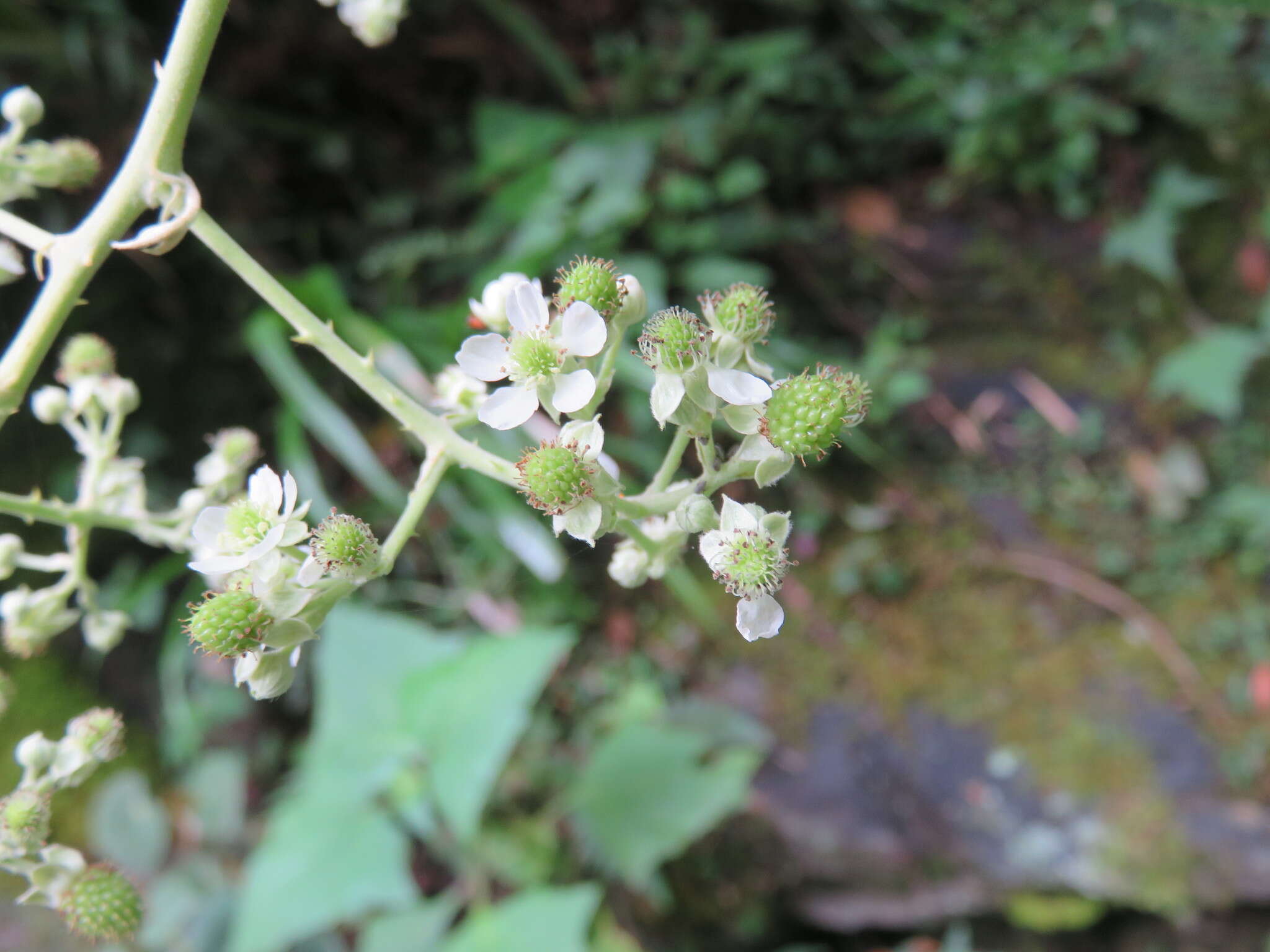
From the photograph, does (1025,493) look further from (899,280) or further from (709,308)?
(709,308)

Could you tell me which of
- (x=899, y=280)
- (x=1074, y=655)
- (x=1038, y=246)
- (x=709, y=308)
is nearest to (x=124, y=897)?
(x=709, y=308)

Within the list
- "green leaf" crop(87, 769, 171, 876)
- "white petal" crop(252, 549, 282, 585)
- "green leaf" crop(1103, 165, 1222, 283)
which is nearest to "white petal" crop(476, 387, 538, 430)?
"white petal" crop(252, 549, 282, 585)

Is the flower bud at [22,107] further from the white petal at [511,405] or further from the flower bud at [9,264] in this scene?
the white petal at [511,405]

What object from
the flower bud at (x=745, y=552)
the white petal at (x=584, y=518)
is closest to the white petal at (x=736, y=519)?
the flower bud at (x=745, y=552)

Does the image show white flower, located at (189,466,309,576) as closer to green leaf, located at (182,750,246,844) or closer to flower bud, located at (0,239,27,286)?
flower bud, located at (0,239,27,286)

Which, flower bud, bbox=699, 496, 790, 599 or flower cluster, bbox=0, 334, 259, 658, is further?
flower cluster, bbox=0, 334, 259, 658

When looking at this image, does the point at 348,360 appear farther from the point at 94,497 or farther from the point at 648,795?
the point at 648,795
